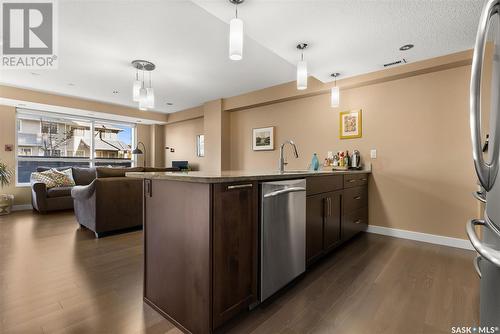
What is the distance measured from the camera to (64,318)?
55.5 inches

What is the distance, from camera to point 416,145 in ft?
9.87

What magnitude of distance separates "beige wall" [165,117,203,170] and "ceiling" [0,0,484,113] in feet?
7.56

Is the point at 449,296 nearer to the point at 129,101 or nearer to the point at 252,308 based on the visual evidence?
the point at 252,308

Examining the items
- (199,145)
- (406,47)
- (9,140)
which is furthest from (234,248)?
(9,140)

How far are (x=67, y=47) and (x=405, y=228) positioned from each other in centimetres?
491

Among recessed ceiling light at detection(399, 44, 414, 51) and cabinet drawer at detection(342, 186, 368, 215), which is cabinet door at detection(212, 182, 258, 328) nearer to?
cabinet drawer at detection(342, 186, 368, 215)

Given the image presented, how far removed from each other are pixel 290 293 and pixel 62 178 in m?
5.45

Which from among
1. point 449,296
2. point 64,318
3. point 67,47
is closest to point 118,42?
point 67,47

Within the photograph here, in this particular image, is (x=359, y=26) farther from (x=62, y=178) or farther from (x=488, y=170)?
(x=62, y=178)

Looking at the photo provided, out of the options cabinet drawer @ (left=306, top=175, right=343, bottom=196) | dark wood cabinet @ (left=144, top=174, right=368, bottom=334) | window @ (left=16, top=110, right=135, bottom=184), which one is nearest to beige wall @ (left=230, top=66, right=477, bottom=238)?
cabinet drawer @ (left=306, top=175, right=343, bottom=196)

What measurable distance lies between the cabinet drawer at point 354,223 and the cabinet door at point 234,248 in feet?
5.20

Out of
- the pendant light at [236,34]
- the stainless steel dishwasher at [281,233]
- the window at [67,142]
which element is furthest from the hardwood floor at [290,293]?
the window at [67,142]

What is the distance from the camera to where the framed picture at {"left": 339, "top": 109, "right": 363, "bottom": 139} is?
3439mm
